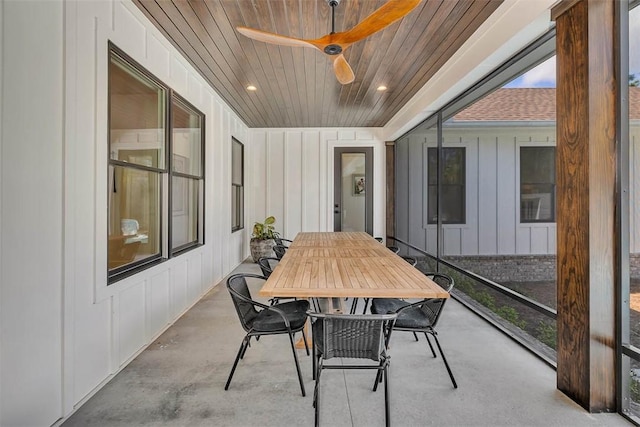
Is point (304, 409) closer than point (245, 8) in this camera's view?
Yes

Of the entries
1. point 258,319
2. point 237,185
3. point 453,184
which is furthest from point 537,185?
point 237,185

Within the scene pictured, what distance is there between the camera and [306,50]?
3193mm

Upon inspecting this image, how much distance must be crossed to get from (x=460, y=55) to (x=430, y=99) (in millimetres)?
936

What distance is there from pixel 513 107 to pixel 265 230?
4956mm

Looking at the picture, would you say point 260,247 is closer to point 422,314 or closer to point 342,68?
point 342,68

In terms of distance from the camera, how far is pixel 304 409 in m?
1.84

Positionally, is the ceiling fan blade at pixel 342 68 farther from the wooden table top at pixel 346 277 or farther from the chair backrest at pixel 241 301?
the chair backrest at pixel 241 301

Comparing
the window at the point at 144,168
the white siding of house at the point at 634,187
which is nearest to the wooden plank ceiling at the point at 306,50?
the window at the point at 144,168

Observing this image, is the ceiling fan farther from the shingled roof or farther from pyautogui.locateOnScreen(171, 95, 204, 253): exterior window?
the shingled roof

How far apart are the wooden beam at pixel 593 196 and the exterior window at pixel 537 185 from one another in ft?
9.70

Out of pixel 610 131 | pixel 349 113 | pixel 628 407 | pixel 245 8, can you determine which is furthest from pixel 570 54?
pixel 349 113

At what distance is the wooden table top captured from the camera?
170cm

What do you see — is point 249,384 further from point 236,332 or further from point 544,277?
point 544,277

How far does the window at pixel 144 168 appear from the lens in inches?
91.0
